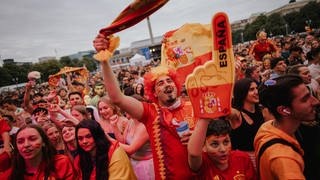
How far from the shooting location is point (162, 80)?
2.88 metres

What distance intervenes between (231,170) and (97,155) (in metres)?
1.23

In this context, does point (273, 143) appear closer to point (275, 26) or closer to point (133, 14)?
point (133, 14)

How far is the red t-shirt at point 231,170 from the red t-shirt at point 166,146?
0.49 ft

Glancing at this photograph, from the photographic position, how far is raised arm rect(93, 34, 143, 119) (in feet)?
7.55

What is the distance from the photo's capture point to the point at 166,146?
8.36 ft

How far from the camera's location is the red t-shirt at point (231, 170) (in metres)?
2.37

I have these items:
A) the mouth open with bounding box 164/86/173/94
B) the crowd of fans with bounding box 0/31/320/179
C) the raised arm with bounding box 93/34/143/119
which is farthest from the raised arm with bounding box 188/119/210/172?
the mouth open with bounding box 164/86/173/94

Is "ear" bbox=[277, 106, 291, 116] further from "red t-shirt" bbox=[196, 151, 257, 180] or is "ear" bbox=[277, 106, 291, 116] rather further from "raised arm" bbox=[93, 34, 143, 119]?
"raised arm" bbox=[93, 34, 143, 119]

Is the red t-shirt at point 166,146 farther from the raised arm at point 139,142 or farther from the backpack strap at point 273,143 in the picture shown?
the backpack strap at point 273,143

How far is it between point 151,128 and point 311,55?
4.74 meters

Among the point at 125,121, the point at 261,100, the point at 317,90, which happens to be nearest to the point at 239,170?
the point at 261,100

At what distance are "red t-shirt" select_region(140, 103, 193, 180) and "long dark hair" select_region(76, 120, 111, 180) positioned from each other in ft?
1.55

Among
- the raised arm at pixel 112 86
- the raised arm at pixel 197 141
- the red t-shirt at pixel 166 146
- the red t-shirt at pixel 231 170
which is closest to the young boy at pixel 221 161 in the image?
the red t-shirt at pixel 231 170

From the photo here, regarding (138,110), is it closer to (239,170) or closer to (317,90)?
(239,170)
